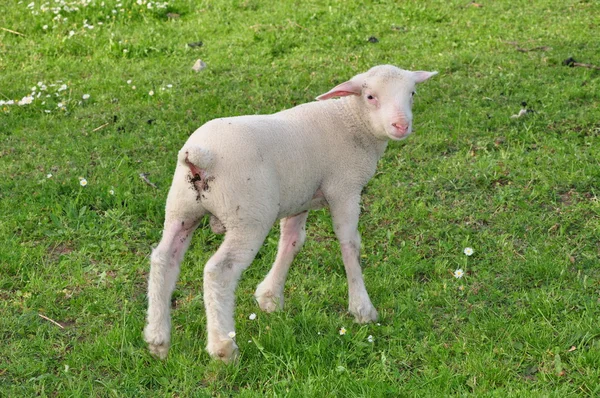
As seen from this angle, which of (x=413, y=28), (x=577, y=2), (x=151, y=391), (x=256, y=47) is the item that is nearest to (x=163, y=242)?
(x=151, y=391)

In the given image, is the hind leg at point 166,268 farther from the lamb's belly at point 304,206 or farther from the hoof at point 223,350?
the lamb's belly at point 304,206

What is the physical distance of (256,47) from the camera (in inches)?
368

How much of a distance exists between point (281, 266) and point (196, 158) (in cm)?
119

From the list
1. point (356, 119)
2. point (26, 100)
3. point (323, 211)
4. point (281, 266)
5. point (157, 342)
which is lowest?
point (26, 100)

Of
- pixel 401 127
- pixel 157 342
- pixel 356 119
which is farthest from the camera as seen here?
pixel 356 119

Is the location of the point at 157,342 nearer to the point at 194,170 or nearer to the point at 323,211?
the point at 194,170

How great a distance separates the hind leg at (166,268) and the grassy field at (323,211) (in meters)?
0.14

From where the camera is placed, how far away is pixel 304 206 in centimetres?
453

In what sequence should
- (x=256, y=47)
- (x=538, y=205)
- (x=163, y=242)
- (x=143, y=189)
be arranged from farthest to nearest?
(x=256, y=47), (x=143, y=189), (x=538, y=205), (x=163, y=242)

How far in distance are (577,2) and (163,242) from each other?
807 centimetres

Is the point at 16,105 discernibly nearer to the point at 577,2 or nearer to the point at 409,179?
the point at 409,179

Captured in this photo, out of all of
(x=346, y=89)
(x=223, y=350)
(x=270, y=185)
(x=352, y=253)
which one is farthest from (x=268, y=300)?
(x=346, y=89)

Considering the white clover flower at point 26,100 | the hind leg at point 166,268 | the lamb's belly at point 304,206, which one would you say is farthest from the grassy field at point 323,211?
the lamb's belly at point 304,206

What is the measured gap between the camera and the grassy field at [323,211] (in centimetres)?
407
